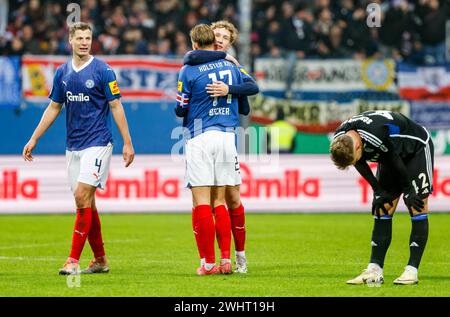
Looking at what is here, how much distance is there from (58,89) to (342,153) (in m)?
3.35

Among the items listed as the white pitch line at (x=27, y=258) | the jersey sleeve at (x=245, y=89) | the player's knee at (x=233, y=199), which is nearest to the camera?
the jersey sleeve at (x=245, y=89)

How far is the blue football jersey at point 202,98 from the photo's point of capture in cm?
1051

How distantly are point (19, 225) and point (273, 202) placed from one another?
4928 mm

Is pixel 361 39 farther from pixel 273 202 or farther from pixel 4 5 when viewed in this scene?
pixel 4 5

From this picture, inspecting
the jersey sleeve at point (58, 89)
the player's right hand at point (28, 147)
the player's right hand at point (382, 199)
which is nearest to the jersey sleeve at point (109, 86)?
the jersey sleeve at point (58, 89)

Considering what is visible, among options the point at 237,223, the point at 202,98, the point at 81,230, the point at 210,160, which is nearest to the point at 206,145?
the point at 210,160

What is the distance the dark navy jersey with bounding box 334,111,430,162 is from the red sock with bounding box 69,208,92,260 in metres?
2.79

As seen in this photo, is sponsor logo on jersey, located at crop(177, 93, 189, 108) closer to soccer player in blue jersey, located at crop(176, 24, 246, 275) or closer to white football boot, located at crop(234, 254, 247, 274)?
soccer player in blue jersey, located at crop(176, 24, 246, 275)

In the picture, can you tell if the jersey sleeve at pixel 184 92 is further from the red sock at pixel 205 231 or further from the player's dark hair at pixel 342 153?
the player's dark hair at pixel 342 153

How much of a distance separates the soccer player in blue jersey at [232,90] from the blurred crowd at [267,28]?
12463 mm

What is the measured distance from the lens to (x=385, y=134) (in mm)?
9367

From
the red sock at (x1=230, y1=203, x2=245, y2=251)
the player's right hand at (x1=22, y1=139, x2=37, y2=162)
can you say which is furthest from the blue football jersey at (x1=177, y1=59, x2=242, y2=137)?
the player's right hand at (x1=22, y1=139, x2=37, y2=162)

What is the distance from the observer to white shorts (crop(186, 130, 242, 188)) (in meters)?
10.5

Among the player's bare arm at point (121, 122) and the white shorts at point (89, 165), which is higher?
the player's bare arm at point (121, 122)
